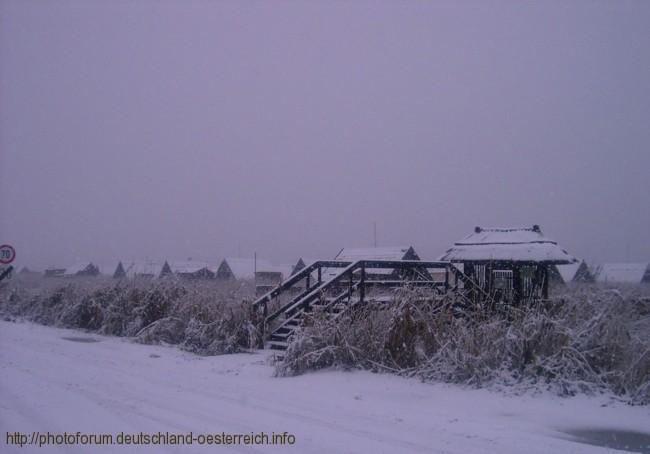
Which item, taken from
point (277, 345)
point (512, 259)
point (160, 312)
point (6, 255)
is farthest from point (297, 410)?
point (6, 255)

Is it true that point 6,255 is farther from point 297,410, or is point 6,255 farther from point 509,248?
point 509,248

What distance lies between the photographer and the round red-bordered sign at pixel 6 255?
56.9 ft

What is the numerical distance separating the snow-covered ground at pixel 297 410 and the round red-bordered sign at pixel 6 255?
836 centimetres

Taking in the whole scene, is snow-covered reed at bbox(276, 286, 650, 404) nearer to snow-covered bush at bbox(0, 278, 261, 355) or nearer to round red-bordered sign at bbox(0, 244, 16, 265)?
snow-covered bush at bbox(0, 278, 261, 355)

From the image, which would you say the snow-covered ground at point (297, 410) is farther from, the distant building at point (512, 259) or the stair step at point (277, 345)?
the distant building at point (512, 259)

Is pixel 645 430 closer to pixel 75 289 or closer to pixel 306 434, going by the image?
pixel 306 434

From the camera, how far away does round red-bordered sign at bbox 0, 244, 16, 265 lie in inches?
682

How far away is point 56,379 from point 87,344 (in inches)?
180

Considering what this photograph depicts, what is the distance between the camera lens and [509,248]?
15633mm

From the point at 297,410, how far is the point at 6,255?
46.2 feet

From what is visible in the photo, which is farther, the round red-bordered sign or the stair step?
the round red-bordered sign

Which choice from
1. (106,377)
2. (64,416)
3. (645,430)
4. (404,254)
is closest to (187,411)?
(64,416)

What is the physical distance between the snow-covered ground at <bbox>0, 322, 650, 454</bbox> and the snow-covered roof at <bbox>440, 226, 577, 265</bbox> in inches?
292

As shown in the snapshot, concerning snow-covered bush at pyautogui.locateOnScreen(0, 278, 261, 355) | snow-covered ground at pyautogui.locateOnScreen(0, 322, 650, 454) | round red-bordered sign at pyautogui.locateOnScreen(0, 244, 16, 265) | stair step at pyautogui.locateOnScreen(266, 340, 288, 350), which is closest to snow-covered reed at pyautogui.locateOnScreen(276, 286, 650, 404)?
snow-covered ground at pyautogui.locateOnScreen(0, 322, 650, 454)
